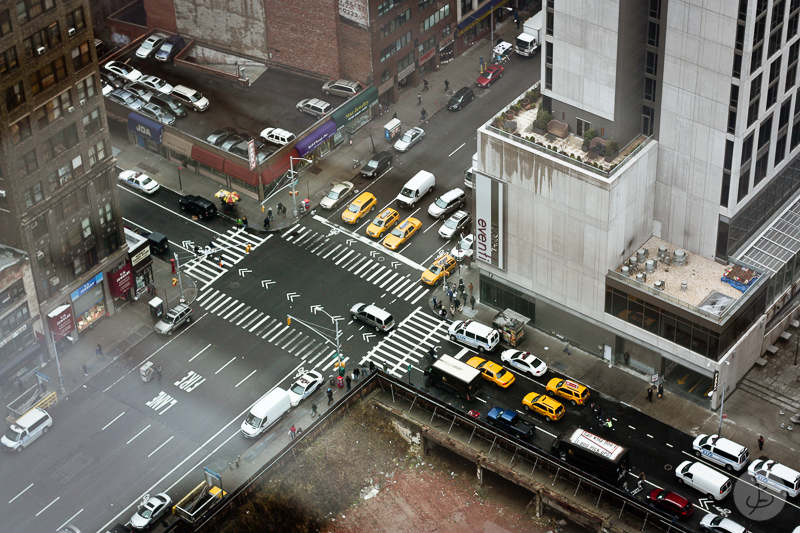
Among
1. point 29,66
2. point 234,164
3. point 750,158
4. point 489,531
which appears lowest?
point 489,531

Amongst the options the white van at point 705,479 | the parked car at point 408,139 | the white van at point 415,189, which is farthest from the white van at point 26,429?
the white van at point 705,479

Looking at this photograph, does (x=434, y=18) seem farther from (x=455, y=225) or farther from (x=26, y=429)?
(x=26, y=429)

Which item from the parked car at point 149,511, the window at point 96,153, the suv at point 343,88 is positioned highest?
the window at point 96,153

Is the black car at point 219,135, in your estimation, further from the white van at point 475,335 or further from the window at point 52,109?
the white van at point 475,335

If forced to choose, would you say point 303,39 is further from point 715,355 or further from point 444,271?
point 715,355

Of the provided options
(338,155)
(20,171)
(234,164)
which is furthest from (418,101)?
(20,171)

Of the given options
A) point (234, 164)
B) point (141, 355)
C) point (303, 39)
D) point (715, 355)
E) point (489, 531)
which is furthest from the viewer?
point (303, 39)
